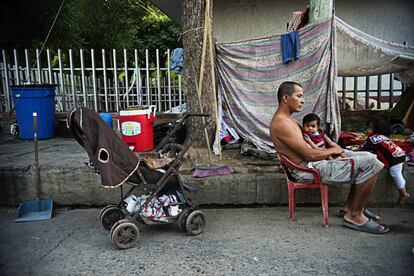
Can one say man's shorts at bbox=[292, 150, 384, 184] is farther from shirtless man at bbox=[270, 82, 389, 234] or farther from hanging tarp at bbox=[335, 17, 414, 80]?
hanging tarp at bbox=[335, 17, 414, 80]

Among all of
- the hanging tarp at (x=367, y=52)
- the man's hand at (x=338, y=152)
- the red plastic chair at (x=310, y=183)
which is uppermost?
the hanging tarp at (x=367, y=52)

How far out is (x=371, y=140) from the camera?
159 inches

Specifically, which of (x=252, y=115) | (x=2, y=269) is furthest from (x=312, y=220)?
(x=2, y=269)

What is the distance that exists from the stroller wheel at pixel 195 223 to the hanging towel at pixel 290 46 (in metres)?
2.61

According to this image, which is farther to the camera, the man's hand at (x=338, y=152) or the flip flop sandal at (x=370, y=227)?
the man's hand at (x=338, y=152)

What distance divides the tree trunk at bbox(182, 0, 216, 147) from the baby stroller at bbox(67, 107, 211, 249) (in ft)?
4.72

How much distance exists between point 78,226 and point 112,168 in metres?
1.15

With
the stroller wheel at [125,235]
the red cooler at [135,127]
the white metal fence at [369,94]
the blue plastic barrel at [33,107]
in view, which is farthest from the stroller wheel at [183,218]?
the white metal fence at [369,94]

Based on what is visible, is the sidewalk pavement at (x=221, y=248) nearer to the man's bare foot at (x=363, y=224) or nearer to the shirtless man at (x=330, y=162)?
the man's bare foot at (x=363, y=224)

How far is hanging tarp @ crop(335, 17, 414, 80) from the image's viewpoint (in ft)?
15.6

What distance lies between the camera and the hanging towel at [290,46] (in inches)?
187

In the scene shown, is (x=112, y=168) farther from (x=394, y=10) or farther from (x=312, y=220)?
(x=394, y=10)

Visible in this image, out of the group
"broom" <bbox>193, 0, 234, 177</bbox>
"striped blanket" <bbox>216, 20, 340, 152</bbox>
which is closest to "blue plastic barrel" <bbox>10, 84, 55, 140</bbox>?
"broom" <bbox>193, 0, 234, 177</bbox>

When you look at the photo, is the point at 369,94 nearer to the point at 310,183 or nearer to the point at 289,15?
the point at 289,15
